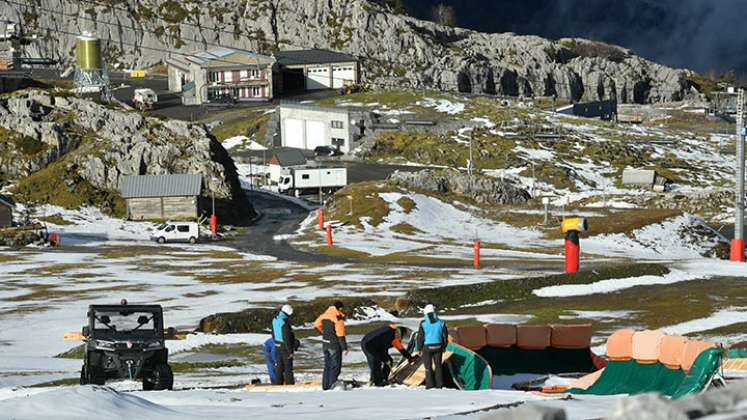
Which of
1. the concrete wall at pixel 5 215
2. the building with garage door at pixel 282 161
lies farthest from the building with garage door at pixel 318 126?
the concrete wall at pixel 5 215

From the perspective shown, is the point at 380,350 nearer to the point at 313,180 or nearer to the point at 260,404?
the point at 260,404

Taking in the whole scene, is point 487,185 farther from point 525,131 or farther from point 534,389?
point 534,389

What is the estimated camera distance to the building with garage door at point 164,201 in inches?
4496

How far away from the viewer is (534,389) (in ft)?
92.7

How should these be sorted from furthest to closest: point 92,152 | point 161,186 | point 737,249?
point 92,152, point 161,186, point 737,249

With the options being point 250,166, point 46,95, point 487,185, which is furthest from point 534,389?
point 250,166

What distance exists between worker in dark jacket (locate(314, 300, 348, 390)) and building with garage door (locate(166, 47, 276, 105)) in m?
164

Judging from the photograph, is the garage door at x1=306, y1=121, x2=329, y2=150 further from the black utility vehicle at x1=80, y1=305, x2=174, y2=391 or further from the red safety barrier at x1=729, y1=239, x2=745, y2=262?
the black utility vehicle at x1=80, y1=305, x2=174, y2=391

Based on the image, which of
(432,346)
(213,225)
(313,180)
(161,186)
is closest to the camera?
(432,346)

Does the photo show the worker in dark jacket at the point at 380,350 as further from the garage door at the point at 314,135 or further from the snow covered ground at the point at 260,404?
the garage door at the point at 314,135

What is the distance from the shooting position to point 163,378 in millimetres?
28328

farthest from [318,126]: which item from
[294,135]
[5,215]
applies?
[5,215]

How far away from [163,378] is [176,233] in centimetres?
7594

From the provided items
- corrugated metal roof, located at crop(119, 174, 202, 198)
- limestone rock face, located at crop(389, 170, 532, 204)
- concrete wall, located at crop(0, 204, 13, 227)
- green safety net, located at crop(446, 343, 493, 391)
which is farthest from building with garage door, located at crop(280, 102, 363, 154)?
green safety net, located at crop(446, 343, 493, 391)
